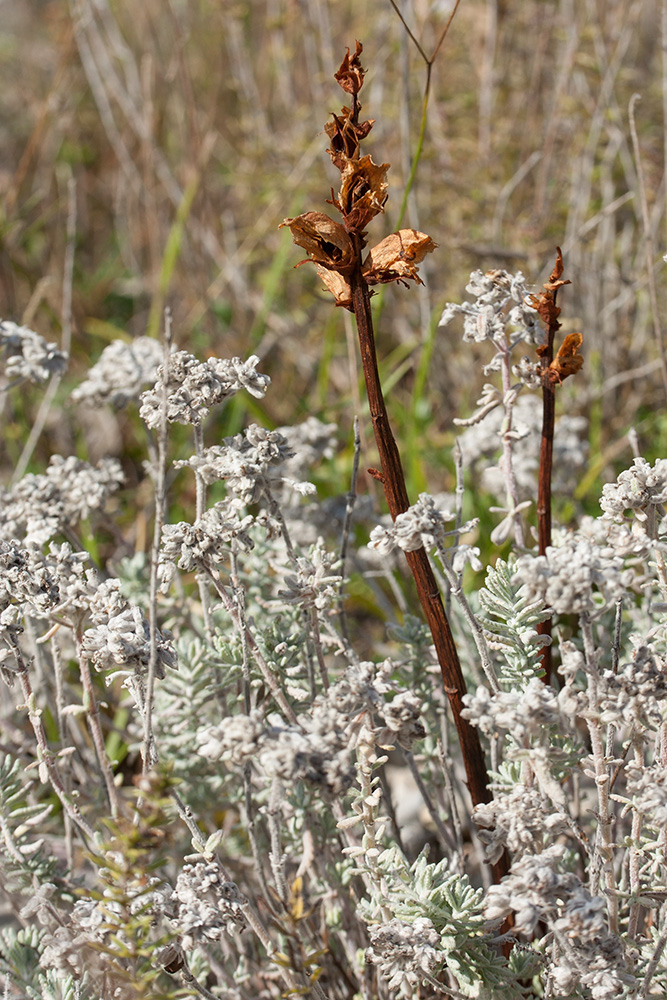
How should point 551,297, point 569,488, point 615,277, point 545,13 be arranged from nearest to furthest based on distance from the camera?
point 551,297, point 569,488, point 615,277, point 545,13

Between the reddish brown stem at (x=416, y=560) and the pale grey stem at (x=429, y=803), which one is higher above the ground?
the reddish brown stem at (x=416, y=560)

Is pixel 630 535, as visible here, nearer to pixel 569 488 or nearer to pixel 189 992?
pixel 189 992

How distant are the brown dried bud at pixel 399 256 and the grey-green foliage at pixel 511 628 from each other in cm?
53

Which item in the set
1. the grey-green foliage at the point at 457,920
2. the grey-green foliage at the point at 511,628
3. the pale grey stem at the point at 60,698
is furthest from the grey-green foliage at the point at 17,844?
the grey-green foliage at the point at 511,628

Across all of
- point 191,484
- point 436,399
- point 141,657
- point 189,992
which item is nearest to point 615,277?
point 436,399

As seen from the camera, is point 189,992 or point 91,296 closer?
point 189,992

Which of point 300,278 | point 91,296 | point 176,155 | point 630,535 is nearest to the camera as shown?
point 630,535

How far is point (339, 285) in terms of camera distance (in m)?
1.38

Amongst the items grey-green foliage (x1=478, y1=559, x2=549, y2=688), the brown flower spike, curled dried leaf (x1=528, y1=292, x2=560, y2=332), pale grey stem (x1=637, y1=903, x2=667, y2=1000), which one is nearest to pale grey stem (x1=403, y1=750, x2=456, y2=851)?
grey-green foliage (x1=478, y1=559, x2=549, y2=688)

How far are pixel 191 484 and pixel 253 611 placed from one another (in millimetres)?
1530

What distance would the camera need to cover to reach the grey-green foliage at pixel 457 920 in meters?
1.39

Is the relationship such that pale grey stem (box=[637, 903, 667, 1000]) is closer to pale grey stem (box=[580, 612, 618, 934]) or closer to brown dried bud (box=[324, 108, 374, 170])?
pale grey stem (box=[580, 612, 618, 934])

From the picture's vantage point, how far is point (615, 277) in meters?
3.31

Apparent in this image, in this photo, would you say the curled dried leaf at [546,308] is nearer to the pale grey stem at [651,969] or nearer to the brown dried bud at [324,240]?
the brown dried bud at [324,240]
